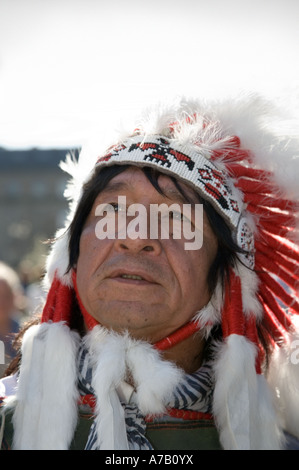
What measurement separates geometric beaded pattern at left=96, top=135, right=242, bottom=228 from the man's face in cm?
6

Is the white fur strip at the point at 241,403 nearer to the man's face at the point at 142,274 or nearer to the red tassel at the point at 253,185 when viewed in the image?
the man's face at the point at 142,274

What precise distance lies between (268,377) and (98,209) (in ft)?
3.11

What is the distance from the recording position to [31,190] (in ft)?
126

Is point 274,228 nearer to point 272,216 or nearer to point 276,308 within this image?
point 272,216

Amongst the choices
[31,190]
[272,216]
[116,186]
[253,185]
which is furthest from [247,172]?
[31,190]

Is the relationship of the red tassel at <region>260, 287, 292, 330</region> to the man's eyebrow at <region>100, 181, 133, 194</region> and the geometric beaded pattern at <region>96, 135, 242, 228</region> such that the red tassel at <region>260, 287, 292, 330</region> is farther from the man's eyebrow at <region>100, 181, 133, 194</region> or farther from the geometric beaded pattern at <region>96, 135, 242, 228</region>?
the man's eyebrow at <region>100, 181, 133, 194</region>

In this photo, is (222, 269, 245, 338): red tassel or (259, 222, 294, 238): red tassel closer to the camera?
(222, 269, 245, 338): red tassel

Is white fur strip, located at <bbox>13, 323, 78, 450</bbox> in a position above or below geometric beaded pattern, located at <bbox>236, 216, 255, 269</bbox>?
below

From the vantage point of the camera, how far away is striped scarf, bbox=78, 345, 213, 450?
2.00 m

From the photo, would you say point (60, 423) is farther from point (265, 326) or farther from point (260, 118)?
point (260, 118)

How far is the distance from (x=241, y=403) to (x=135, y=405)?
1.21ft

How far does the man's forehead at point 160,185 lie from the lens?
2.24 m

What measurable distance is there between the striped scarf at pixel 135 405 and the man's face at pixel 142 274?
0.59ft

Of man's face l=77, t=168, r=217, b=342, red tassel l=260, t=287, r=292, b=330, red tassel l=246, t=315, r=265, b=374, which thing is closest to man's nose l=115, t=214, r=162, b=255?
man's face l=77, t=168, r=217, b=342
